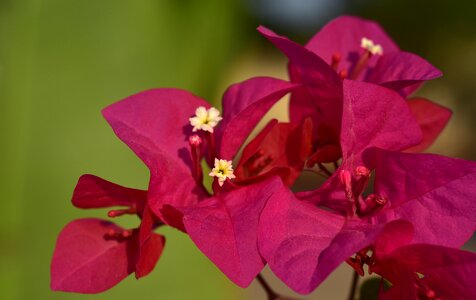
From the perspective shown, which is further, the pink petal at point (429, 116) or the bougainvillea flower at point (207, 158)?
the pink petal at point (429, 116)

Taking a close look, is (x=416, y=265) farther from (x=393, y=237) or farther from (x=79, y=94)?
(x=79, y=94)

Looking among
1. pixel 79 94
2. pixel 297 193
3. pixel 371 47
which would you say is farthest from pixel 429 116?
pixel 79 94

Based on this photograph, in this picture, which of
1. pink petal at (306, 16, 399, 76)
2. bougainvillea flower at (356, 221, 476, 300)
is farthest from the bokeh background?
bougainvillea flower at (356, 221, 476, 300)

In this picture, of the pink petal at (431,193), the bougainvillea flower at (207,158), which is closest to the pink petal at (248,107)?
the bougainvillea flower at (207,158)

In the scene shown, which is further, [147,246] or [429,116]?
[429,116]

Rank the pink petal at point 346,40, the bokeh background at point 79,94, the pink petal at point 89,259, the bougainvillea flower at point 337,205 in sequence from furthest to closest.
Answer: the bokeh background at point 79,94
the pink petal at point 346,40
the pink petal at point 89,259
the bougainvillea flower at point 337,205

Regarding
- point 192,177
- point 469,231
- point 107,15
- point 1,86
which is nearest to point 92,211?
point 1,86

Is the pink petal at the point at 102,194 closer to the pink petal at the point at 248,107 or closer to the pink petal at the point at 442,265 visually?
the pink petal at the point at 248,107

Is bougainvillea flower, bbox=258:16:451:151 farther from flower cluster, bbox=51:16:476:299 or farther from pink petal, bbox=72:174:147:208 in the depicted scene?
pink petal, bbox=72:174:147:208
